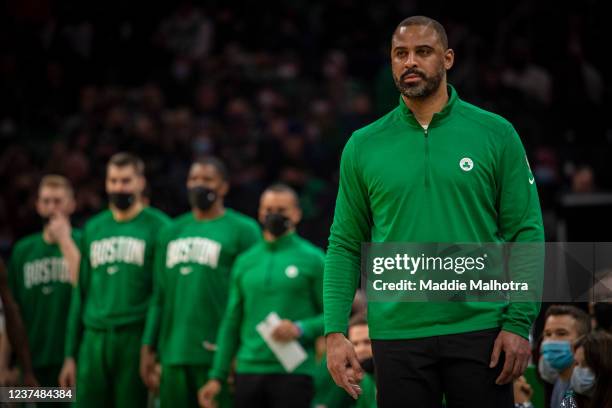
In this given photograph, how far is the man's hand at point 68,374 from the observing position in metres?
8.17

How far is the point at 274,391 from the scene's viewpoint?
24.5 ft

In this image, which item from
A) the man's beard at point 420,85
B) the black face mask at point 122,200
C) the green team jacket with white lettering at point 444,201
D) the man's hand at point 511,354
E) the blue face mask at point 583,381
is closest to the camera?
the man's hand at point 511,354

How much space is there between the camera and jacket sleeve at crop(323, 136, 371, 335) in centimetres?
429

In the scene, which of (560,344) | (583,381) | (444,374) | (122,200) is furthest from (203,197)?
(444,374)

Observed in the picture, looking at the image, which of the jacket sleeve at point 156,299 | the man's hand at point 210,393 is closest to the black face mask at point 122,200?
the jacket sleeve at point 156,299

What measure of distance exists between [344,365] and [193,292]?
4.03m

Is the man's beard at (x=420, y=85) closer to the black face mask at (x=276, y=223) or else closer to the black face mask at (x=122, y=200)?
the black face mask at (x=276, y=223)

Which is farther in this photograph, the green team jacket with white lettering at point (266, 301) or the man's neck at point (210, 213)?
the man's neck at point (210, 213)

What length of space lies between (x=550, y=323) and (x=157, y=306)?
3296 mm

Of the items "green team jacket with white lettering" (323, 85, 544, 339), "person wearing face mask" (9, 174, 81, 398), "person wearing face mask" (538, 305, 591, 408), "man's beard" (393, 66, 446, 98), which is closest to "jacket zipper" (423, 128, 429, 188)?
"green team jacket with white lettering" (323, 85, 544, 339)

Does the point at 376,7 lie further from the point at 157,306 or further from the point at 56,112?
the point at 157,306

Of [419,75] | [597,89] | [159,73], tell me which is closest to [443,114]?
[419,75]

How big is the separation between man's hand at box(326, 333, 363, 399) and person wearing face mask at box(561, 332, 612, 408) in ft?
3.70

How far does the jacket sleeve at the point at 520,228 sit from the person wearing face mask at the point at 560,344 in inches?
56.1
